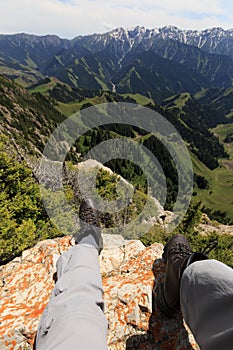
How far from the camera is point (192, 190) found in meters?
154

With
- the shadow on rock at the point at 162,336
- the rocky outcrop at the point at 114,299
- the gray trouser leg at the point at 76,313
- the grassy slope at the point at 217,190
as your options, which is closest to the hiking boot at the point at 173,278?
the shadow on rock at the point at 162,336

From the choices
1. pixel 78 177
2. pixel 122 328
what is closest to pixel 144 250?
pixel 122 328

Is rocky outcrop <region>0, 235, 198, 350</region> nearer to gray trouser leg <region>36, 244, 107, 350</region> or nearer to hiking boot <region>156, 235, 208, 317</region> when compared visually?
hiking boot <region>156, 235, 208, 317</region>

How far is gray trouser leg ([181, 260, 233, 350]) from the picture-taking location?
286 centimetres

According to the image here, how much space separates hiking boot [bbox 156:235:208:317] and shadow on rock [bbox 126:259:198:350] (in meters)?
0.20

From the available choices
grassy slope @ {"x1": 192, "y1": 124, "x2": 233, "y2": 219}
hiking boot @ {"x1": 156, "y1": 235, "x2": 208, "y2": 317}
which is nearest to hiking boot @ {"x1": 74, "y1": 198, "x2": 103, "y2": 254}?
hiking boot @ {"x1": 156, "y1": 235, "x2": 208, "y2": 317}

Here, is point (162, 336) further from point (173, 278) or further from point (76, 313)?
point (76, 313)

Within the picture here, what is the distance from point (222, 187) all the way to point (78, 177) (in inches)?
6399

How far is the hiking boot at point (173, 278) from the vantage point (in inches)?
196

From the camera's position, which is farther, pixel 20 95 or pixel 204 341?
pixel 20 95

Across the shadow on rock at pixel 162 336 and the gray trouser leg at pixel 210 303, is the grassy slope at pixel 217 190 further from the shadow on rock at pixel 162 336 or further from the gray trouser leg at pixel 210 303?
the gray trouser leg at pixel 210 303

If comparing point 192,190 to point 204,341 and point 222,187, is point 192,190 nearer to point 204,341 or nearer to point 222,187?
point 222,187

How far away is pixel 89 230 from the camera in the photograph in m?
7.59

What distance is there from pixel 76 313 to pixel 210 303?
226 cm
